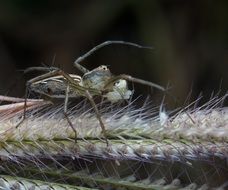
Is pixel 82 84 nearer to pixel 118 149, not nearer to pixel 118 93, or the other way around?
pixel 118 93

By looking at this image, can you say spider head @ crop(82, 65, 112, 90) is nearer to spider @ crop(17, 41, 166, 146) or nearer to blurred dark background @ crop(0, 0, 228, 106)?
spider @ crop(17, 41, 166, 146)

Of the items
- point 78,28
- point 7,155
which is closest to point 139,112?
point 7,155

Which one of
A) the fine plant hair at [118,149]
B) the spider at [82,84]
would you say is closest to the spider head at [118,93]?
the spider at [82,84]

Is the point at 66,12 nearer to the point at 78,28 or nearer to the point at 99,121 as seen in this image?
the point at 78,28

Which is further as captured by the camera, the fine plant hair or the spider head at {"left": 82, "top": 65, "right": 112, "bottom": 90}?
the spider head at {"left": 82, "top": 65, "right": 112, "bottom": 90}

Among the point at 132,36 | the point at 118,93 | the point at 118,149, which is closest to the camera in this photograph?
the point at 118,149

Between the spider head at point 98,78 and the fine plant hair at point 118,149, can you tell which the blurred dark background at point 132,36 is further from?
the fine plant hair at point 118,149

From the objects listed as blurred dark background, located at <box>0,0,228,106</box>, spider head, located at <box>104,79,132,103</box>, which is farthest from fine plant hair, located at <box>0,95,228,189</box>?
blurred dark background, located at <box>0,0,228,106</box>

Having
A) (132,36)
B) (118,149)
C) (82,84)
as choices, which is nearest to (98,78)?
(82,84)
